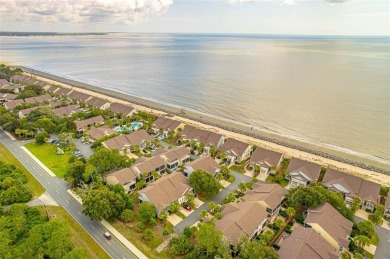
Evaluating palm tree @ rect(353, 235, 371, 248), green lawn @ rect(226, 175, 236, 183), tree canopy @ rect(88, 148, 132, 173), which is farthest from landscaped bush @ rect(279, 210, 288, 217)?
tree canopy @ rect(88, 148, 132, 173)

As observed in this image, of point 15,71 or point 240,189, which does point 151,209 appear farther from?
point 15,71

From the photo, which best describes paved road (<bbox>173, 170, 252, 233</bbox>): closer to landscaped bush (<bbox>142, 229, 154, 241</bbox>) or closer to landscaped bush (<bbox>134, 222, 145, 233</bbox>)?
landscaped bush (<bbox>142, 229, 154, 241</bbox>)

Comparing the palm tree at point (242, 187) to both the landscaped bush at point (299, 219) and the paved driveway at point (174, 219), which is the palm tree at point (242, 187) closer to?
the landscaped bush at point (299, 219)

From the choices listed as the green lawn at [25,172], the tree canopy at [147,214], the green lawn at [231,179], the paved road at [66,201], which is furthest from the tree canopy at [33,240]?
the green lawn at [231,179]

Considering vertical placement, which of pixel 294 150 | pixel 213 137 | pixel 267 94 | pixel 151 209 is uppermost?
pixel 267 94

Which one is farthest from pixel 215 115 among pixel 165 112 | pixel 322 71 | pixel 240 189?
pixel 322 71
